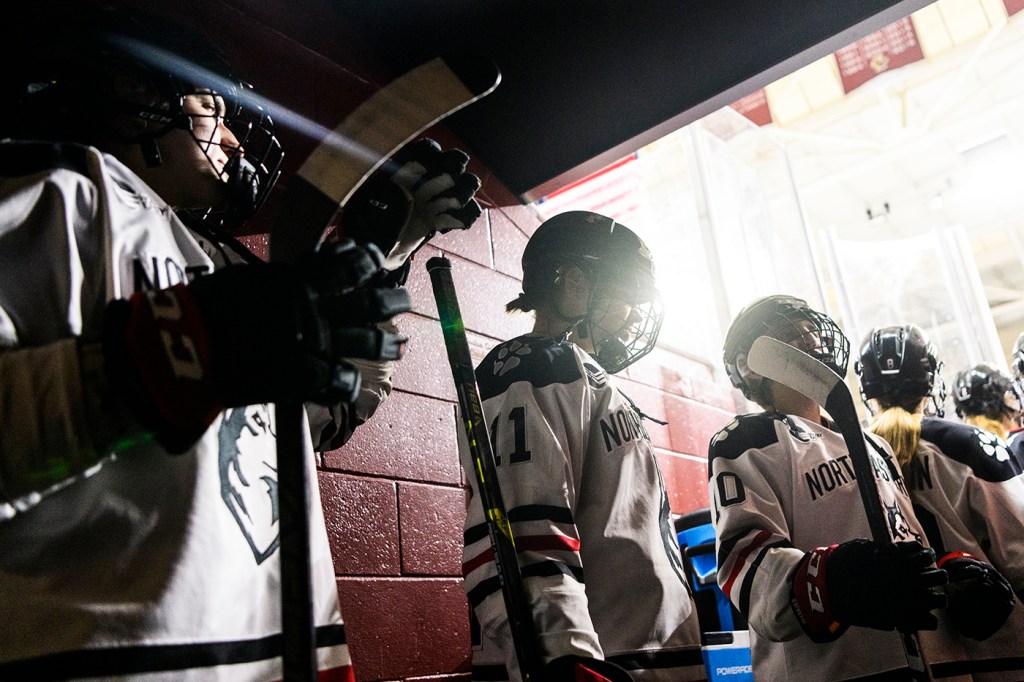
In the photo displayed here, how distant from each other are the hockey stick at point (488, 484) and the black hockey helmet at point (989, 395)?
11.1ft

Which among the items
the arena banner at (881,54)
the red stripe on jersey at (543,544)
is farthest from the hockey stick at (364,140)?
the arena banner at (881,54)

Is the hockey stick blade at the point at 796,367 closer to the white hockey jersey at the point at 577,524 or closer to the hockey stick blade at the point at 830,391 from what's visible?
the hockey stick blade at the point at 830,391

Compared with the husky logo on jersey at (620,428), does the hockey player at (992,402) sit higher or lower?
higher

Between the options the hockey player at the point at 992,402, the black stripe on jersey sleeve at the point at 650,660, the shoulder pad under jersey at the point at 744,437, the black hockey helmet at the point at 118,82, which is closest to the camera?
the black hockey helmet at the point at 118,82

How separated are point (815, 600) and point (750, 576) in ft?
0.47

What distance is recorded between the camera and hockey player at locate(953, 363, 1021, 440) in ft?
11.6

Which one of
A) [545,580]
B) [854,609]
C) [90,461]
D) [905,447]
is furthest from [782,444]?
[90,461]

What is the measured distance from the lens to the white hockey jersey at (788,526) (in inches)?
54.3

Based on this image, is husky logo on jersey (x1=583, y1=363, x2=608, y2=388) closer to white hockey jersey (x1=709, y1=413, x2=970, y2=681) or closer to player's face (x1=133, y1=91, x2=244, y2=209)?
white hockey jersey (x1=709, y1=413, x2=970, y2=681)

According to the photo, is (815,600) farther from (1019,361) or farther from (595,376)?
(1019,361)

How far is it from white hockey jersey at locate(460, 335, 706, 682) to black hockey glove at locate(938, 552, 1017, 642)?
0.73 metres

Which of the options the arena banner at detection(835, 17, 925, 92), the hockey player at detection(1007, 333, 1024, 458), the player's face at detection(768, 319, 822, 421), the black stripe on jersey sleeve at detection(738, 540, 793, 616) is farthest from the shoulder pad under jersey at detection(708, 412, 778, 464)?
the arena banner at detection(835, 17, 925, 92)

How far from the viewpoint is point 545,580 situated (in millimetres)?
1043

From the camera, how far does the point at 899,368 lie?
2295 millimetres
